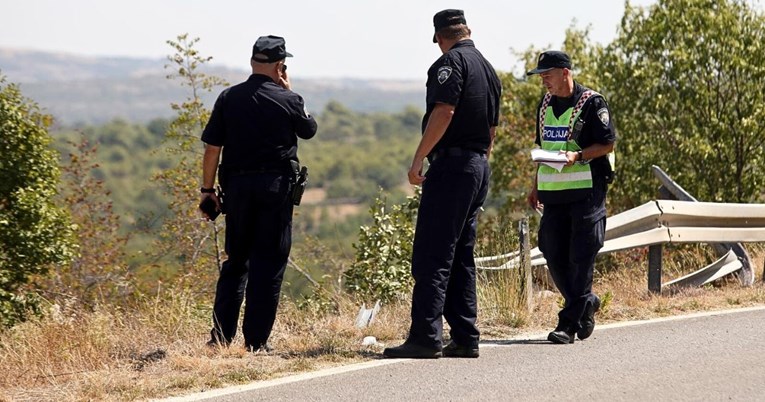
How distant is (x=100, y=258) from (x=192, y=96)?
3809mm

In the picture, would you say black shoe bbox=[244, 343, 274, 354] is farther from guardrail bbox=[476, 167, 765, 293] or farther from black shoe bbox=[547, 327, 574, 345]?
guardrail bbox=[476, 167, 765, 293]

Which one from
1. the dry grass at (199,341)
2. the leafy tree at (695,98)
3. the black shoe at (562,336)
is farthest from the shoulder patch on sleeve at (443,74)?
the leafy tree at (695,98)

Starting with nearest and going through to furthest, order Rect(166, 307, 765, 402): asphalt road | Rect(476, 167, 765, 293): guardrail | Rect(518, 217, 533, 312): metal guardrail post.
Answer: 1. Rect(166, 307, 765, 402): asphalt road
2. Rect(518, 217, 533, 312): metal guardrail post
3. Rect(476, 167, 765, 293): guardrail

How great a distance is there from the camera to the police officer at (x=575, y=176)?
23.9ft

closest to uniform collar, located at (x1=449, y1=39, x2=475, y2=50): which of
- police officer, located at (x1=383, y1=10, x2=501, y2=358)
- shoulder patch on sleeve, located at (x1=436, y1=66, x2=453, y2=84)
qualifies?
police officer, located at (x1=383, y1=10, x2=501, y2=358)

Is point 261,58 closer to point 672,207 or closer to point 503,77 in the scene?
point 672,207

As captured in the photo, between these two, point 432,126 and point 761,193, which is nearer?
point 432,126

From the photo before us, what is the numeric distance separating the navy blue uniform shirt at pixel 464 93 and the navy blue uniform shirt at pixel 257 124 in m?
0.80

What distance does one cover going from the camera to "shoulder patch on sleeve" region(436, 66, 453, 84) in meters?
6.56

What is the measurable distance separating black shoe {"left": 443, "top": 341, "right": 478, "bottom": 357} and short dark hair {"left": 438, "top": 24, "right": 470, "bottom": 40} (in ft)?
5.88

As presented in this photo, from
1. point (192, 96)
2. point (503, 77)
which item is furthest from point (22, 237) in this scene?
point (503, 77)

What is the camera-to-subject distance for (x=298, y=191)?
7.02 meters

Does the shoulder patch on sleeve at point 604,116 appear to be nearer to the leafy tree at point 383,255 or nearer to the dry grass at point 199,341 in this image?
the dry grass at point 199,341

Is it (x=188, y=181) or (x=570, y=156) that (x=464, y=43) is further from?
(x=188, y=181)
